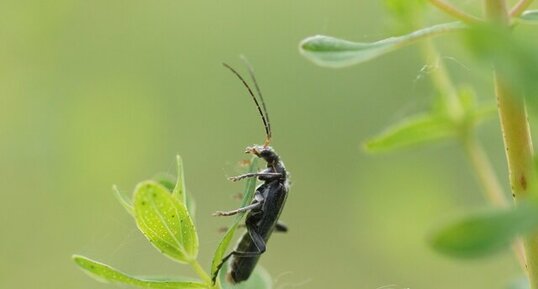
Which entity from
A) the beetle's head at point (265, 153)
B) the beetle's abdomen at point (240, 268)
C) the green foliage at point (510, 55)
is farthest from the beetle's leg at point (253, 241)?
the green foliage at point (510, 55)

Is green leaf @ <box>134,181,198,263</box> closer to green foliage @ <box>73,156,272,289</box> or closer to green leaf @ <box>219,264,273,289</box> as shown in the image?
green foliage @ <box>73,156,272,289</box>

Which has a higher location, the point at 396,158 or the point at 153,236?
the point at 153,236

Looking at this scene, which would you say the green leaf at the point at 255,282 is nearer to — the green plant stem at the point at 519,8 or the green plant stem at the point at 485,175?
the green plant stem at the point at 485,175

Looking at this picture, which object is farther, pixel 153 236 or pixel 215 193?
pixel 215 193

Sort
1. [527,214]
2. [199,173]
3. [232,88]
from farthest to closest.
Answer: [232,88], [199,173], [527,214]

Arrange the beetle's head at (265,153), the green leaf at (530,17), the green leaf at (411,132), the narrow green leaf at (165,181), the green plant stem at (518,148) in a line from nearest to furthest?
the green plant stem at (518,148)
the green leaf at (530,17)
the narrow green leaf at (165,181)
the green leaf at (411,132)
the beetle's head at (265,153)

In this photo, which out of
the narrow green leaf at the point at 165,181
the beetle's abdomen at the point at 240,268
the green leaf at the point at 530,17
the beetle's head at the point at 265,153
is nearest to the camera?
the green leaf at the point at 530,17

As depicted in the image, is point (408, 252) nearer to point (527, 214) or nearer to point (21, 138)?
point (21, 138)

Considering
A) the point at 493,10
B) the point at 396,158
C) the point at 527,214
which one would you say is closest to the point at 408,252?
the point at 396,158
